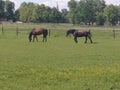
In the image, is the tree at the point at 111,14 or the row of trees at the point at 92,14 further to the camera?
the row of trees at the point at 92,14

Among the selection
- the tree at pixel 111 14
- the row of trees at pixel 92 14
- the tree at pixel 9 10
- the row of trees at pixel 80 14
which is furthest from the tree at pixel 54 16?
the tree at pixel 9 10

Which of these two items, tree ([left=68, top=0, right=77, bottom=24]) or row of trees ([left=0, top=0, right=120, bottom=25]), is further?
tree ([left=68, top=0, right=77, bottom=24])

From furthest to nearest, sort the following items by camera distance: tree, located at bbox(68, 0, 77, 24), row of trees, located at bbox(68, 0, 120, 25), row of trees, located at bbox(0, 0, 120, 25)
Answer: tree, located at bbox(68, 0, 77, 24) < row of trees, located at bbox(0, 0, 120, 25) < row of trees, located at bbox(68, 0, 120, 25)

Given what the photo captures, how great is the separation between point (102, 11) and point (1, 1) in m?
50.9

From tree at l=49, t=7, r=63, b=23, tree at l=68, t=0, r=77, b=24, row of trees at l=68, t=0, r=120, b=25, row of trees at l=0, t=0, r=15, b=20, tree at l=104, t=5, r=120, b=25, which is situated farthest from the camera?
row of trees at l=0, t=0, r=15, b=20

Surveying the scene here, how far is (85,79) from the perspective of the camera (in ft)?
44.4

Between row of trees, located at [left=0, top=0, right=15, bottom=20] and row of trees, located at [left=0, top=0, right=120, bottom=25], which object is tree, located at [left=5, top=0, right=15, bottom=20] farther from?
row of trees, located at [left=0, top=0, right=120, bottom=25]

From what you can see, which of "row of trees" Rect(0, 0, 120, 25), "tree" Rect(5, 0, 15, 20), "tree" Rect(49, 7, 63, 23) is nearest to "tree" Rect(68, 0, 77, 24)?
"row of trees" Rect(0, 0, 120, 25)

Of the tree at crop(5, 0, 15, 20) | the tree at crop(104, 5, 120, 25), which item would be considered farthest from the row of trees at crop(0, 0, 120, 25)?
the tree at crop(5, 0, 15, 20)

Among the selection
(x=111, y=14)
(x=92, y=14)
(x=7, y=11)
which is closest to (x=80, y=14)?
(x=92, y=14)

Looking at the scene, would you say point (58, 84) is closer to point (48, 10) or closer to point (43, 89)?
point (43, 89)

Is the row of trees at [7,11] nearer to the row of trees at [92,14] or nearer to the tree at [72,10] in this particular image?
the tree at [72,10]

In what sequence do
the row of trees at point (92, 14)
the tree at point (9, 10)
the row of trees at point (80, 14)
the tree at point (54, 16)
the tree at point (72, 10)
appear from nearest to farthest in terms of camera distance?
the row of trees at point (92, 14) → the row of trees at point (80, 14) → the tree at point (54, 16) → the tree at point (72, 10) → the tree at point (9, 10)

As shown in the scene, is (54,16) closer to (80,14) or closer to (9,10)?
(80,14)
